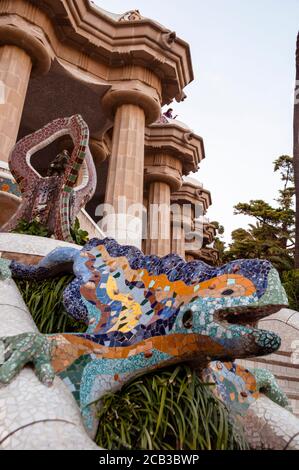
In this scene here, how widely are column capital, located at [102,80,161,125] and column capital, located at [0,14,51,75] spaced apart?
2.90 meters

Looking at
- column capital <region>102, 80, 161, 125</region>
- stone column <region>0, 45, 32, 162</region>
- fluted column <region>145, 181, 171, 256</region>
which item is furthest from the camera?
fluted column <region>145, 181, 171, 256</region>

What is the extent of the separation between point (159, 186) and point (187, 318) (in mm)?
18932

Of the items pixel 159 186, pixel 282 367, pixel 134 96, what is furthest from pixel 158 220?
pixel 282 367

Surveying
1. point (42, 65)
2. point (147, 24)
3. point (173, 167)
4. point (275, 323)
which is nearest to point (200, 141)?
point (173, 167)

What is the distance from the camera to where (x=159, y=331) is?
2682 mm

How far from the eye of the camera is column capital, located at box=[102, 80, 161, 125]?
15812mm

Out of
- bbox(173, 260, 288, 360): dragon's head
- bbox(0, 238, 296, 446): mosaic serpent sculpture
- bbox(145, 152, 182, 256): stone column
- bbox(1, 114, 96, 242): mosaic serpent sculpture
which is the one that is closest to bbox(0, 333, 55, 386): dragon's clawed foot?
bbox(0, 238, 296, 446): mosaic serpent sculpture

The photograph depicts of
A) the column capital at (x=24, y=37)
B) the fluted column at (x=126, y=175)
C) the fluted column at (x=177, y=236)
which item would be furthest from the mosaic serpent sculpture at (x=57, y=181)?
the fluted column at (x=177, y=236)

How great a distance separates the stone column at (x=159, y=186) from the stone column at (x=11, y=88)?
8.48m

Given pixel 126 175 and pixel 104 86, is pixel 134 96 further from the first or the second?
pixel 126 175

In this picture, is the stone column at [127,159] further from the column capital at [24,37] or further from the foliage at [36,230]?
the foliage at [36,230]

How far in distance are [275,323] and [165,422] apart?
5.43 m

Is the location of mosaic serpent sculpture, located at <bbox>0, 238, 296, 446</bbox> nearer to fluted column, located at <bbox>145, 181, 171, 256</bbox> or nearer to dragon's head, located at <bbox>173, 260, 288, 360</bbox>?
dragon's head, located at <bbox>173, 260, 288, 360</bbox>

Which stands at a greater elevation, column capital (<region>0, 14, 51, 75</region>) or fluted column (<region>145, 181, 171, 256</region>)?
column capital (<region>0, 14, 51, 75</region>)
